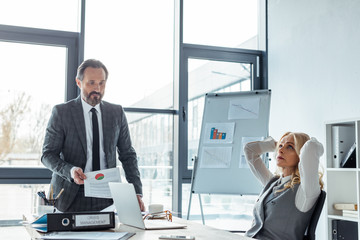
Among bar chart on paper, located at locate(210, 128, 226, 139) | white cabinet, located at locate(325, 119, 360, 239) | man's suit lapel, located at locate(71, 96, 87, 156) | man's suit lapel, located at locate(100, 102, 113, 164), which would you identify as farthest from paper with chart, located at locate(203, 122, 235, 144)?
man's suit lapel, located at locate(71, 96, 87, 156)

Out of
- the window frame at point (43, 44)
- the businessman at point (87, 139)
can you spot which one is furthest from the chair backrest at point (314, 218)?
the window frame at point (43, 44)

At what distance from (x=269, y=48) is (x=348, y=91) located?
135cm

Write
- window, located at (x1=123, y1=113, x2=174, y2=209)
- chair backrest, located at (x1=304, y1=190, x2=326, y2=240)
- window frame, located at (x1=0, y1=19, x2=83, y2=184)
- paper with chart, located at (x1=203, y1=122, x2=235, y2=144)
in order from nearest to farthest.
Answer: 1. chair backrest, located at (x1=304, y1=190, x2=326, y2=240)
2. window frame, located at (x1=0, y1=19, x2=83, y2=184)
3. paper with chart, located at (x1=203, y1=122, x2=235, y2=144)
4. window, located at (x1=123, y1=113, x2=174, y2=209)

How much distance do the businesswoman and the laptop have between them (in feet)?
2.56

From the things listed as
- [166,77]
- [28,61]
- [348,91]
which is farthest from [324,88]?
[28,61]

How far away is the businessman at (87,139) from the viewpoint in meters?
2.45

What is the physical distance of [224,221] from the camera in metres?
4.57

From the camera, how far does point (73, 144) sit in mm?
2578

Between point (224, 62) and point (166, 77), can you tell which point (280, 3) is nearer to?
point (224, 62)

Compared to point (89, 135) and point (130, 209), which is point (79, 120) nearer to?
point (89, 135)

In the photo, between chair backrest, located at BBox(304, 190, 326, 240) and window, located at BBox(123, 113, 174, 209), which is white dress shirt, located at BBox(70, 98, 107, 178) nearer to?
chair backrest, located at BBox(304, 190, 326, 240)

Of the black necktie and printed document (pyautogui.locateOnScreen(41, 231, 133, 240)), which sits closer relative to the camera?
printed document (pyautogui.locateOnScreen(41, 231, 133, 240))

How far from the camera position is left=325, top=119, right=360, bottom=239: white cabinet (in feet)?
11.4

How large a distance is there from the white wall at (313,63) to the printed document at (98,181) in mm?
2227
